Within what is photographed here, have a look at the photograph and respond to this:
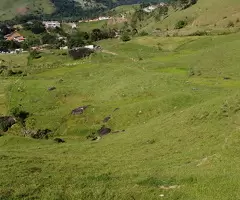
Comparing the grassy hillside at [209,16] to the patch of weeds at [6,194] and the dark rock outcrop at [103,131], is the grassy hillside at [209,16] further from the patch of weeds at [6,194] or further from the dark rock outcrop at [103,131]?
the patch of weeds at [6,194]

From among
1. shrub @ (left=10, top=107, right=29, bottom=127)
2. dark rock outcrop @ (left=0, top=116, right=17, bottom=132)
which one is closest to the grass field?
shrub @ (left=10, top=107, right=29, bottom=127)

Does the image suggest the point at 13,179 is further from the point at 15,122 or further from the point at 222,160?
the point at 15,122

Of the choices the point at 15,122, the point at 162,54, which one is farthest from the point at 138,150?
the point at 162,54

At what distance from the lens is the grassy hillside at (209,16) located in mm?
115738

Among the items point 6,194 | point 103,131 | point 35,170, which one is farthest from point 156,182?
point 103,131

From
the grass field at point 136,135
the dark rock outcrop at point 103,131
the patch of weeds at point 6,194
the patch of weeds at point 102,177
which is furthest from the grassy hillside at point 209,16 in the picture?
the patch of weeds at point 6,194

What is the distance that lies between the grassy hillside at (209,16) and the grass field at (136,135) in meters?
45.4

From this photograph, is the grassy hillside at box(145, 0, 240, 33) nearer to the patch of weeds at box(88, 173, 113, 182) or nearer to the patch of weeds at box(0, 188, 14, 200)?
the patch of weeds at box(88, 173, 113, 182)

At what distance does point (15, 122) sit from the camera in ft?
168

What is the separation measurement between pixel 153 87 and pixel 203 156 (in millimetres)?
29280

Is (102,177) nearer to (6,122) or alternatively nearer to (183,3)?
(6,122)

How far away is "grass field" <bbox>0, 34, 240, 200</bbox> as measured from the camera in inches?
730

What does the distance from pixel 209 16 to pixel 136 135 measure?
107628 millimetres

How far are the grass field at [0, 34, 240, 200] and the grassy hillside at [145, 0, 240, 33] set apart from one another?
45.4 m
